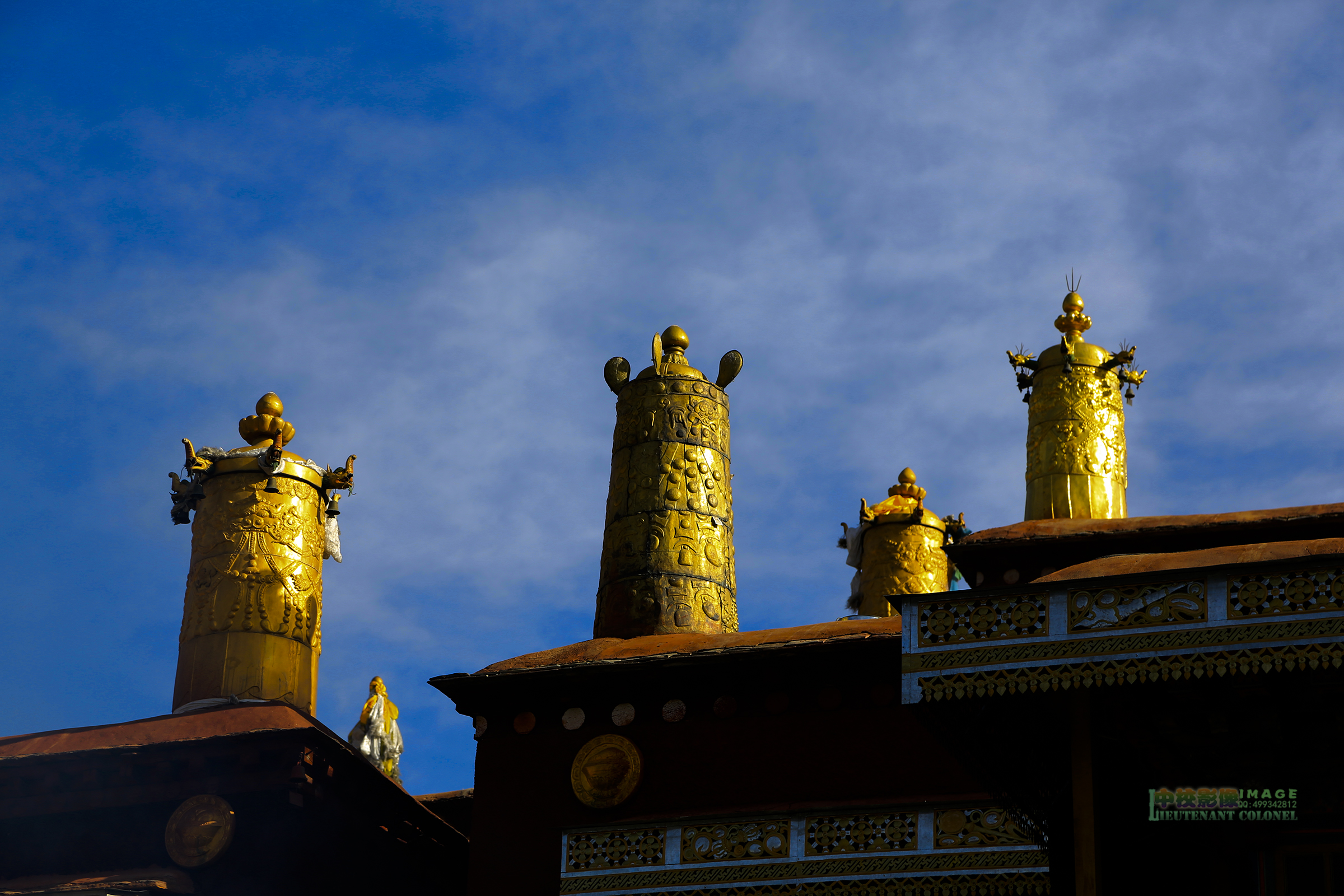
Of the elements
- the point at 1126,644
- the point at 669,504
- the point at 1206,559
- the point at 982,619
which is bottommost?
the point at 1126,644

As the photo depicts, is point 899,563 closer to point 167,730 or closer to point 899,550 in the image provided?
point 899,550

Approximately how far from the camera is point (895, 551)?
21562 mm

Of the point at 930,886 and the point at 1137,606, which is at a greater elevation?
the point at 1137,606

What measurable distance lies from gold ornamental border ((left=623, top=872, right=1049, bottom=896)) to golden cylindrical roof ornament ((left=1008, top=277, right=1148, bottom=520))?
19.3 ft

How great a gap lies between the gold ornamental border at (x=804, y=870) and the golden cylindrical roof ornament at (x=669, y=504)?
11.2 ft

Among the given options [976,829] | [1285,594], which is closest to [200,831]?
[976,829]

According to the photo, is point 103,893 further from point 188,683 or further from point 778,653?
point 778,653

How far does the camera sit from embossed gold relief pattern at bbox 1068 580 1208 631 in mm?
10969

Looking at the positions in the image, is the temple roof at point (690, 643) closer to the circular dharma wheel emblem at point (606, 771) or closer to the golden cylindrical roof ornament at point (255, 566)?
the circular dharma wheel emblem at point (606, 771)

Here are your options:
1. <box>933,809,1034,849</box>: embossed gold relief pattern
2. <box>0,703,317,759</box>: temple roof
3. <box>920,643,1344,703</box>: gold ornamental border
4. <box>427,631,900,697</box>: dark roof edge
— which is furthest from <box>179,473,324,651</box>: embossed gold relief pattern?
<box>920,643,1344,703</box>: gold ornamental border

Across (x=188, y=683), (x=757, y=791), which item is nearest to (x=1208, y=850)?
(x=757, y=791)

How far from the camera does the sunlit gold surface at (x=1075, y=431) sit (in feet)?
60.0

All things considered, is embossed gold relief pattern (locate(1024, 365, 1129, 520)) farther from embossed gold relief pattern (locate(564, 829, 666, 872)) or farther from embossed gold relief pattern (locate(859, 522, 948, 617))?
embossed gold relief pattern (locate(564, 829, 666, 872))

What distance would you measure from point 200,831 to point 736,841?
15.6ft
